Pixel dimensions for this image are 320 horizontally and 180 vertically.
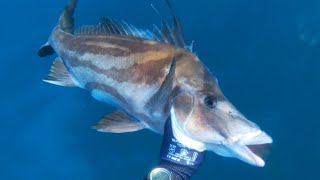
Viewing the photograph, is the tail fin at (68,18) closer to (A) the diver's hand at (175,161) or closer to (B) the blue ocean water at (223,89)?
(A) the diver's hand at (175,161)

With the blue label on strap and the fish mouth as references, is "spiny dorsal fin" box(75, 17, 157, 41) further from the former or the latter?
the fish mouth

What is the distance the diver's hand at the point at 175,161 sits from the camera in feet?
9.23

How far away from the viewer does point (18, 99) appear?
1034 centimetres

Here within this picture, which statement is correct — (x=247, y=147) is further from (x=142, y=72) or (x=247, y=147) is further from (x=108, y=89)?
(x=108, y=89)

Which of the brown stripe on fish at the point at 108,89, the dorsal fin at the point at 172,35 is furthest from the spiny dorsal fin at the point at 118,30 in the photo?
the brown stripe on fish at the point at 108,89

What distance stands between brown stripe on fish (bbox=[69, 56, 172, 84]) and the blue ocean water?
15.2 ft

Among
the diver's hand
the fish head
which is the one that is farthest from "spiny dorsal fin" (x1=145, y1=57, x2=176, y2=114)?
the diver's hand

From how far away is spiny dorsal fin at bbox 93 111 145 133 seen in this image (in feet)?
11.1

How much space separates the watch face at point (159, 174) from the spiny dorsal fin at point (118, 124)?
657 mm

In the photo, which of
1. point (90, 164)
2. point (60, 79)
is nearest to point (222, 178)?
point (90, 164)

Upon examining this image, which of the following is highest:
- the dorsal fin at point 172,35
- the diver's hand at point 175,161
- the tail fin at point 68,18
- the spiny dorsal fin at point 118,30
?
the tail fin at point 68,18

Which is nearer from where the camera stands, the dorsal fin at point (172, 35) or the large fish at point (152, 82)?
the large fish at point (152, 82)

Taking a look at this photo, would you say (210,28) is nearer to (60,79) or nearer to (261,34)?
(261,34)

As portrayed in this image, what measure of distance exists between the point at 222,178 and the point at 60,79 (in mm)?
4787
